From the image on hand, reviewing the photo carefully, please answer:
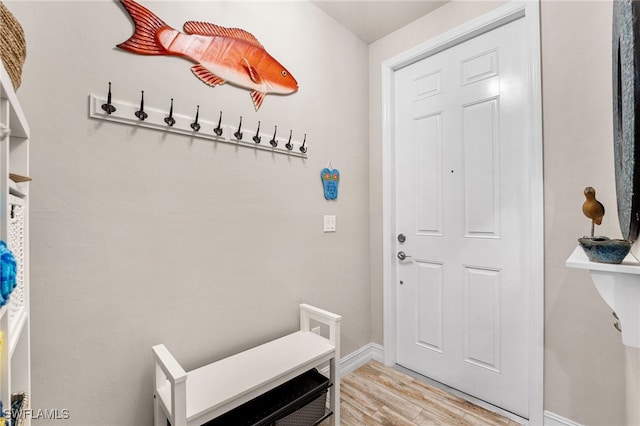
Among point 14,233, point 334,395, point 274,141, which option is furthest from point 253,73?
point 334,395

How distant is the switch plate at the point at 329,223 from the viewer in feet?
6.81

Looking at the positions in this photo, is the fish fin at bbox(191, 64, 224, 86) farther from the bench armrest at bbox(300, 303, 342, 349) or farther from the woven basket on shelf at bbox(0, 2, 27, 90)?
the bench armrest at bbox(300, 303, 342, 349)

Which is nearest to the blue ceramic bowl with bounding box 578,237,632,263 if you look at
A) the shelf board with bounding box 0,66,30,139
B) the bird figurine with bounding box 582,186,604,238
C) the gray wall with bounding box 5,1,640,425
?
the bird figurine with bounding box 582,186,604,238

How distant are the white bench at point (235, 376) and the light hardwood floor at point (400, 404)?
0.26 m

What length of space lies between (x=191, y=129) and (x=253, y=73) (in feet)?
1.64

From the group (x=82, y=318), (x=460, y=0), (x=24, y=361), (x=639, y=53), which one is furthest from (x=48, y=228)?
(x=460, y=0)

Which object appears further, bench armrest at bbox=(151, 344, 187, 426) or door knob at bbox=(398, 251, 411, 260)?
door knob at bbox=(398, 251, 411, 260)

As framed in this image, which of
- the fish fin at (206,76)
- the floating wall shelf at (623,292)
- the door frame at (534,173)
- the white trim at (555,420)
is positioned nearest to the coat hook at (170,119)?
the fish fin at (206,76)

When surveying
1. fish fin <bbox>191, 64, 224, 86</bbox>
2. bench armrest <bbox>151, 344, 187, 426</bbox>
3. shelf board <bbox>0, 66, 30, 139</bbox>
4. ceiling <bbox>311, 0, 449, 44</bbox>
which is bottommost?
bench armrest <bbox>151, 344, 187, 426</bbox>

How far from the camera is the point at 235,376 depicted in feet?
4.34

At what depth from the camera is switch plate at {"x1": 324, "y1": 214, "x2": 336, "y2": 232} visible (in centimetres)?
208

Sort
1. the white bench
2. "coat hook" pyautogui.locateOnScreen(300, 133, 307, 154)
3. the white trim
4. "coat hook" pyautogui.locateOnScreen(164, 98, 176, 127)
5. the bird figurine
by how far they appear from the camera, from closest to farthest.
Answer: the bird figurine, the white bench, "coat hook" pyautogui.locateOnScreen(164, 98, 176, 127), the white trim, "coat hook" pyautogui.locateOnScreen(300, 133, 307, 154)

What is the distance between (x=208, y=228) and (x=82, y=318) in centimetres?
59

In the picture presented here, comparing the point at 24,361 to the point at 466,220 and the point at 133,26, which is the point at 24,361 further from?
the point at 466,220
